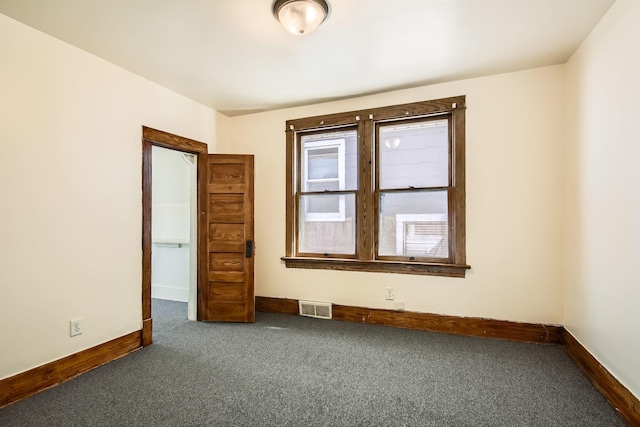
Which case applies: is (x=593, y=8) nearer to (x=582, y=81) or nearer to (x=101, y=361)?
(x=582, y=81)

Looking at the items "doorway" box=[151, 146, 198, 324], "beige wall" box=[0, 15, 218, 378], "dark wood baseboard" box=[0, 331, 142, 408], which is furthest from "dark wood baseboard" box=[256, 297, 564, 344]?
"beige wall" box=[0, 15, 218, 378]

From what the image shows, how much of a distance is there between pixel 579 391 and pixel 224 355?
2568 millimetres

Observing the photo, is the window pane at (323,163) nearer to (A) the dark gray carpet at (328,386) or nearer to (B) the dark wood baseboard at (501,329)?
(B) the dark wood baseboard at (501,329)

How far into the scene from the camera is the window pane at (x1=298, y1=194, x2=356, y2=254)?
3557 mm

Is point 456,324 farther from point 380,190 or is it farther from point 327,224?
point 327,224

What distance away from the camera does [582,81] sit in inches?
93.8

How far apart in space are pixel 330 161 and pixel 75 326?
2816 millimetres

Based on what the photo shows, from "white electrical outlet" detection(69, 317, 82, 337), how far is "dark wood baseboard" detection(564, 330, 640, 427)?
142 inches

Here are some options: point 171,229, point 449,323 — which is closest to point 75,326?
point 171,229

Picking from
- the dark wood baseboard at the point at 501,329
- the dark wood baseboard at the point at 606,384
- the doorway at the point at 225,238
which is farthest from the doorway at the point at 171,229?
the dark wood baseboard at the point at 606,384

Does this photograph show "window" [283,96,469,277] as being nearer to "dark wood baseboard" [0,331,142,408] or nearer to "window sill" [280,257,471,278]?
"window sill" [280,257,471,278]

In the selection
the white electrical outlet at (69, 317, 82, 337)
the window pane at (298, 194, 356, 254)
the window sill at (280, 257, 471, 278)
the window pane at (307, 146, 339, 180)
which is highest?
the window pane at (307, 146, 339, 180)

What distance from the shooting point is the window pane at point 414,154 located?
319 cm

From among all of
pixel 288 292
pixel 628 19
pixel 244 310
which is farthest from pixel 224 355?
pixel 628 19
